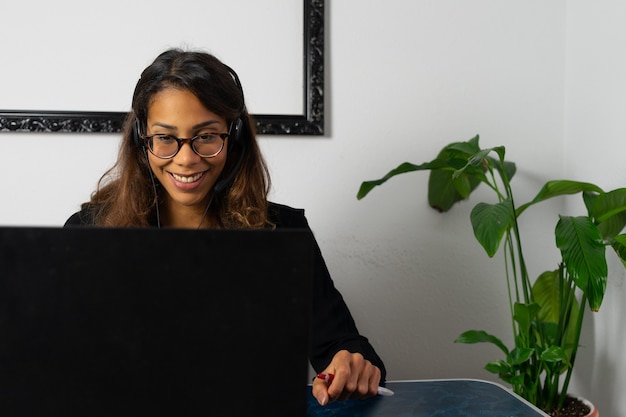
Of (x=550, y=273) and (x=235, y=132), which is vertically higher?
(x=235, y=132)

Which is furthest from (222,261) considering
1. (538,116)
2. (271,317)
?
(538,116)

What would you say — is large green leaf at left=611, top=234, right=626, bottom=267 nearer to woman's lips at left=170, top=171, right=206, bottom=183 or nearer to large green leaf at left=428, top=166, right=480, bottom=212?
large green leaf at left=428, top=166, right=480, bottom=212

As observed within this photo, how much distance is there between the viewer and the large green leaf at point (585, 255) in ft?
4.24

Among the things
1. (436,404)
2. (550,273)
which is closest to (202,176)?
(436,404)

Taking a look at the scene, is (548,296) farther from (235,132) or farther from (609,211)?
(235,132)

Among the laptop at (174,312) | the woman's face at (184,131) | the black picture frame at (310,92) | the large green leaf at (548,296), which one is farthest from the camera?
the black picture frame at (310,92)

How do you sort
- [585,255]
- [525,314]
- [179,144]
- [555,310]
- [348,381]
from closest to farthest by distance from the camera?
[348,381] → [179,144] → [585,255] → [525,314] → [555,310]

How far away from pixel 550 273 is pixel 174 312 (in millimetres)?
1275

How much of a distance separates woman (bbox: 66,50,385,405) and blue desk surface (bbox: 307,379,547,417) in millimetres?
29

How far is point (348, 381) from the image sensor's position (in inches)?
39.3

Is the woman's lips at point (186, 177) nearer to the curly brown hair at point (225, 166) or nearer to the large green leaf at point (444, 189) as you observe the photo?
the curly brown hair at point (225, 166)

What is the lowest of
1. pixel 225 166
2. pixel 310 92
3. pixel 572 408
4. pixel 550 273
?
pixel 572 408

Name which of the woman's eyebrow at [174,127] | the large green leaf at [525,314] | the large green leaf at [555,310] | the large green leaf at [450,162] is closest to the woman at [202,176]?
the woman's eyebrow at [174,127]

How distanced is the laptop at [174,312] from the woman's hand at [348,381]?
0.41 m
